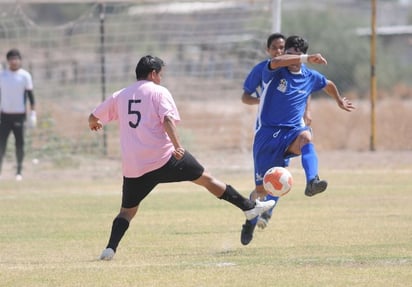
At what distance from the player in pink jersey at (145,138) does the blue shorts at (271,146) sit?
3.96 ft

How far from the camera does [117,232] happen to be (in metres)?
9.55

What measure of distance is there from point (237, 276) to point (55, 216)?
556 cm

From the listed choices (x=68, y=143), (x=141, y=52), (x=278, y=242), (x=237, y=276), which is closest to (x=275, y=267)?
(x=237, y=276)

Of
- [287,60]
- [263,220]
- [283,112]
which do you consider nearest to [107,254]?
[263,220]

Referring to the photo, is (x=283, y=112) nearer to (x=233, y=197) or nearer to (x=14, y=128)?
(x=233, y=197)

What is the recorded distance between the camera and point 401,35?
43156 millimetres

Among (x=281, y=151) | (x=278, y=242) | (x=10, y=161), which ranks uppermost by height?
(x=281, y=151)

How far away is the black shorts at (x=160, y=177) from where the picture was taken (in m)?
9.52

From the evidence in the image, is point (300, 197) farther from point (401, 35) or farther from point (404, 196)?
point (401, 35)

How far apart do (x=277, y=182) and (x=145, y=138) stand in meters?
1.48

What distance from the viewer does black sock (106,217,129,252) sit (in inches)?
375

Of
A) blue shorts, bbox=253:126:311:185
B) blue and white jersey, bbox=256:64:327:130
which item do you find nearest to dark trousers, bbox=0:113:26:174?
blue shorts, bbox=253:126:311:185

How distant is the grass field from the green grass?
12 mm

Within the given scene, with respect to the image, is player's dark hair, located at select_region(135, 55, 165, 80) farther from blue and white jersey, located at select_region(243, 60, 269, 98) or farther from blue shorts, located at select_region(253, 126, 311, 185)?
blue and white jersey, located at select_region(243, 60, 269, 98)
